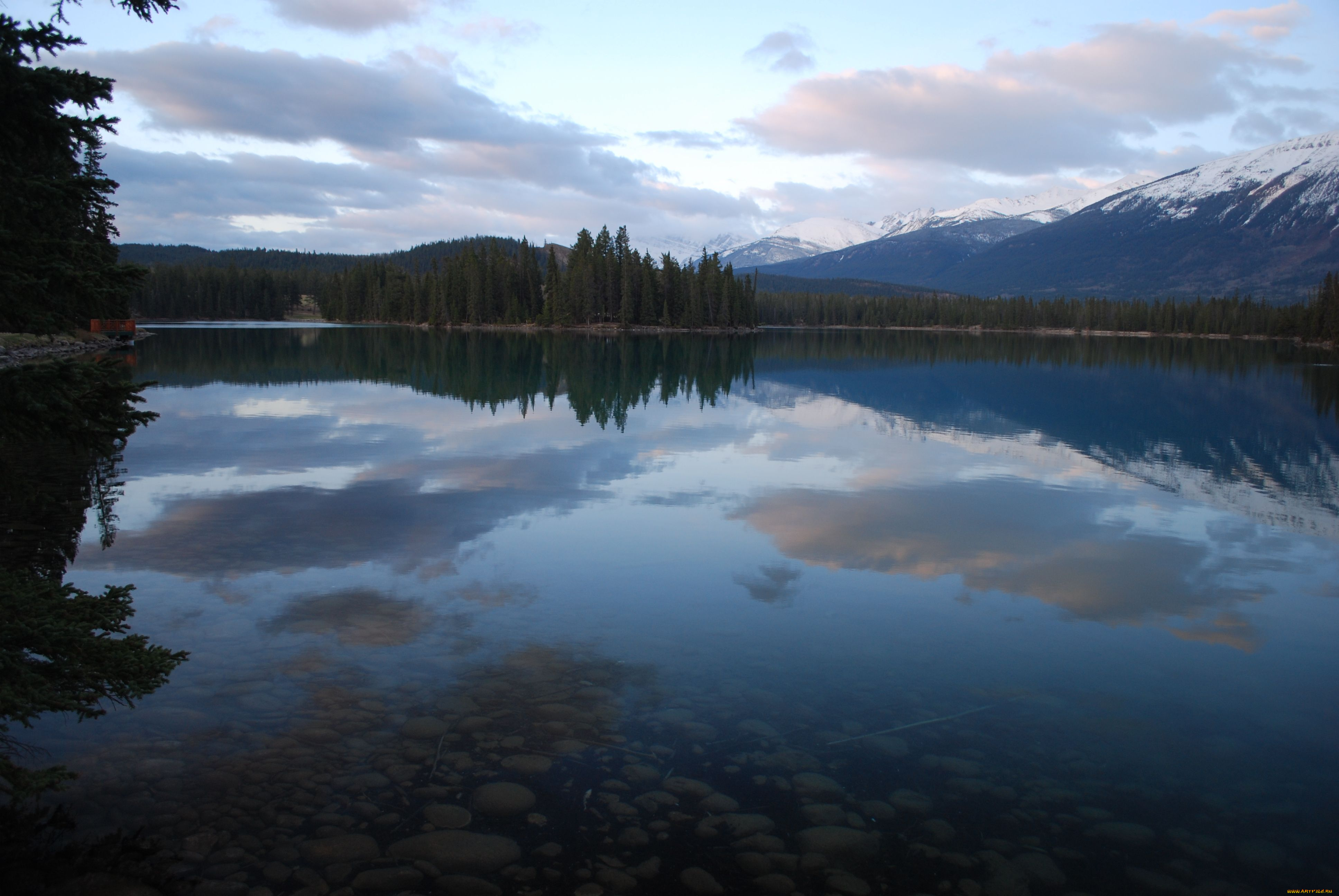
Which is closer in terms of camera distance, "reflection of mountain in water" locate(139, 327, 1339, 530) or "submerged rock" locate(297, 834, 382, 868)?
"submerged rock" locate(297, 834, 382, 868)

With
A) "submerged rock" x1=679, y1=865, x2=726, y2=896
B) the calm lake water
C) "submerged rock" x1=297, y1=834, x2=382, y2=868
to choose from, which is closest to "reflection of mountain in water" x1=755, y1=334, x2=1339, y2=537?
the calm lake water

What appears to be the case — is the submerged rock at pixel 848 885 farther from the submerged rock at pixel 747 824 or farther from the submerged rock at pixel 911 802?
the submerged rock at pixel 911 802

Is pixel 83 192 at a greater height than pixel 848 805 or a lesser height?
greater

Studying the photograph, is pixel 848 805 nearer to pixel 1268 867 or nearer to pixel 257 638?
pixel 1268 867

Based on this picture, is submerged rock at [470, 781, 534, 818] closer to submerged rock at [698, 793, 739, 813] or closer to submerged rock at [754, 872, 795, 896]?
submerged rock at [698, 793, 739, 813]

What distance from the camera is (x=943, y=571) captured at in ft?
42.4

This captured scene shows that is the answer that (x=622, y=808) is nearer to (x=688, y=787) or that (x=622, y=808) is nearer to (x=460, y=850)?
(x=688, y=787)

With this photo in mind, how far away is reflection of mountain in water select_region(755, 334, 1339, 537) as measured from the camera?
71.8 ft

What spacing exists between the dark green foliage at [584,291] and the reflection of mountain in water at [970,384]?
75.0 feet

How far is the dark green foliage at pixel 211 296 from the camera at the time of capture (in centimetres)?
17012

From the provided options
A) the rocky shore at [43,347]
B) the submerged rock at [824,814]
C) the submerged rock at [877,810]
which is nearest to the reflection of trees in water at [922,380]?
the rocky shore at [43,347]

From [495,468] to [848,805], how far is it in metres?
15.0

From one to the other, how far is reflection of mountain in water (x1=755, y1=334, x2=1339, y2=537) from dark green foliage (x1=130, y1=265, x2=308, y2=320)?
138892 millimetres

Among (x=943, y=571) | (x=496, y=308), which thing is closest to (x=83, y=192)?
(x=943, y=571)
